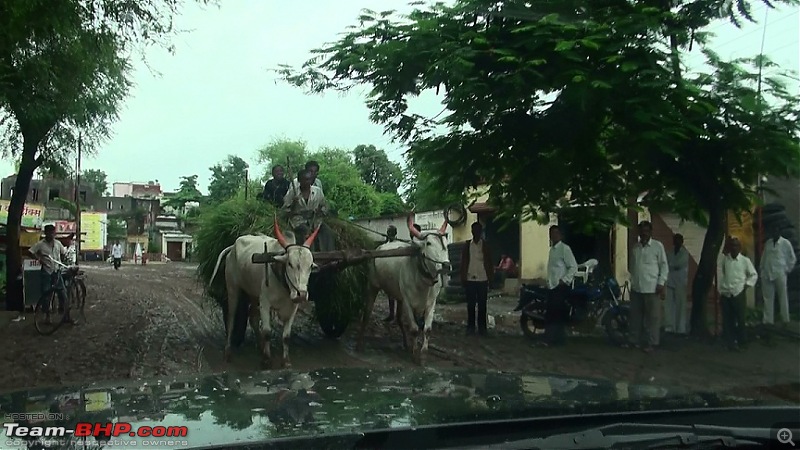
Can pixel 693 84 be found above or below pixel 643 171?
above

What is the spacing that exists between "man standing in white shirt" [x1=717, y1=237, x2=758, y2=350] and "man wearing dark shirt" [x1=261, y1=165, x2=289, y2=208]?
585 centimetres

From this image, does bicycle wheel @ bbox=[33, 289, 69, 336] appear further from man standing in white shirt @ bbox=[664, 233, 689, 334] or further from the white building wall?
man standing in white shirt @ bbox=[664, 233, 689, 334]

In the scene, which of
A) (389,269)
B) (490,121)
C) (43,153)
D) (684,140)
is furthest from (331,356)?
(43,153)

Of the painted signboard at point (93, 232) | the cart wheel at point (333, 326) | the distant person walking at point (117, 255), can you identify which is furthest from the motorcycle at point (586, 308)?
the distant person walking at point (117, 255)

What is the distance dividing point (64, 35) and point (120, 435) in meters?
6.88

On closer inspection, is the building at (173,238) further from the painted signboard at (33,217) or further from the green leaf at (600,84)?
the painted signboard at (33,217)

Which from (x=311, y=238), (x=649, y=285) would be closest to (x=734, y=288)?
(x=649, y=285)

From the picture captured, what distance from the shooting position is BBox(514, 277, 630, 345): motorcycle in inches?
376

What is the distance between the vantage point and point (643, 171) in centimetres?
877

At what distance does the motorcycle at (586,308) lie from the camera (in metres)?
9.55

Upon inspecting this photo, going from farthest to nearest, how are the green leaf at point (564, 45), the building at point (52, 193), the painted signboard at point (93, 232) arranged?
the painted signboard at point (93, 232), the building at point (52, 193), the green leaf at point (564, 45)

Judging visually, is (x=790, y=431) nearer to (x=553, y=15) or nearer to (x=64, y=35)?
(x=553, y=15)

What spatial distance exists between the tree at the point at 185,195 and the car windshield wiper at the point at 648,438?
217 inches

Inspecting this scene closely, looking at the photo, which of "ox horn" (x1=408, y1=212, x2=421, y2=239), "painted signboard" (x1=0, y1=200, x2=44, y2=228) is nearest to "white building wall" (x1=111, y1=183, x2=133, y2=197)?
"ox horn" (x1=408, y1=212, x2=421, y2=239)
